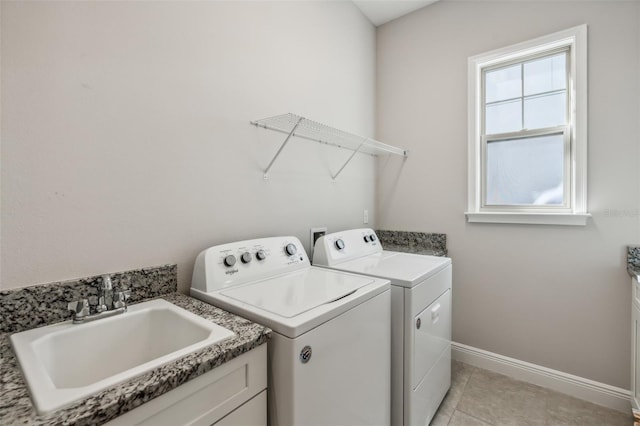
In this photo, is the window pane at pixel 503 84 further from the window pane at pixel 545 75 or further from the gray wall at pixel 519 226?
the gray wall at pixel 519 226

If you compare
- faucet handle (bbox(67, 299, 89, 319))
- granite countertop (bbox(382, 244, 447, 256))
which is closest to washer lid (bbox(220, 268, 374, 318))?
faucet handle (bbox(67, 299, 89, 319))

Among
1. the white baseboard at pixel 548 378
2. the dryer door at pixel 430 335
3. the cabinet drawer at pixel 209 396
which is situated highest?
the cabinet drawer at pixel 209 396

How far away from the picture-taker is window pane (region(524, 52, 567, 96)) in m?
1.99

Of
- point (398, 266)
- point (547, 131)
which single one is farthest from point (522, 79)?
point (398, 266)

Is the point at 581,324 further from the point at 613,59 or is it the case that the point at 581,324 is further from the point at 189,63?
the point at 189,63

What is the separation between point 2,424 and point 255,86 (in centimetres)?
153

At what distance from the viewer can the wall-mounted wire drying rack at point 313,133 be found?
5.19 feet

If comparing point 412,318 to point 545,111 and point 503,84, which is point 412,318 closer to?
point 545,111

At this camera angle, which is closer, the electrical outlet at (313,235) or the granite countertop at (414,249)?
the electrical outlet at (313,235)

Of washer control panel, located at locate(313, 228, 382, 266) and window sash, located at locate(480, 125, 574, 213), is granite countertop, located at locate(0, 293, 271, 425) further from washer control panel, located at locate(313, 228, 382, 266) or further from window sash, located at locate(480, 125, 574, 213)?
window sash, located at locate(480, 125, 574, 213)

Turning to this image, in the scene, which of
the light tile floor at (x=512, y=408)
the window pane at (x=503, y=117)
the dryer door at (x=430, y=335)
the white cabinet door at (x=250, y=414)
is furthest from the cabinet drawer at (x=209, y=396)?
the window pane at (x=503, y=117)

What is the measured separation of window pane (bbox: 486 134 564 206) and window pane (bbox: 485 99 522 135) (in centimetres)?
10

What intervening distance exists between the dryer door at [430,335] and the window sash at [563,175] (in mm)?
864

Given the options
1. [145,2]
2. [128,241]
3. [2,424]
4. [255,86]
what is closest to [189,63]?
[145,2]
